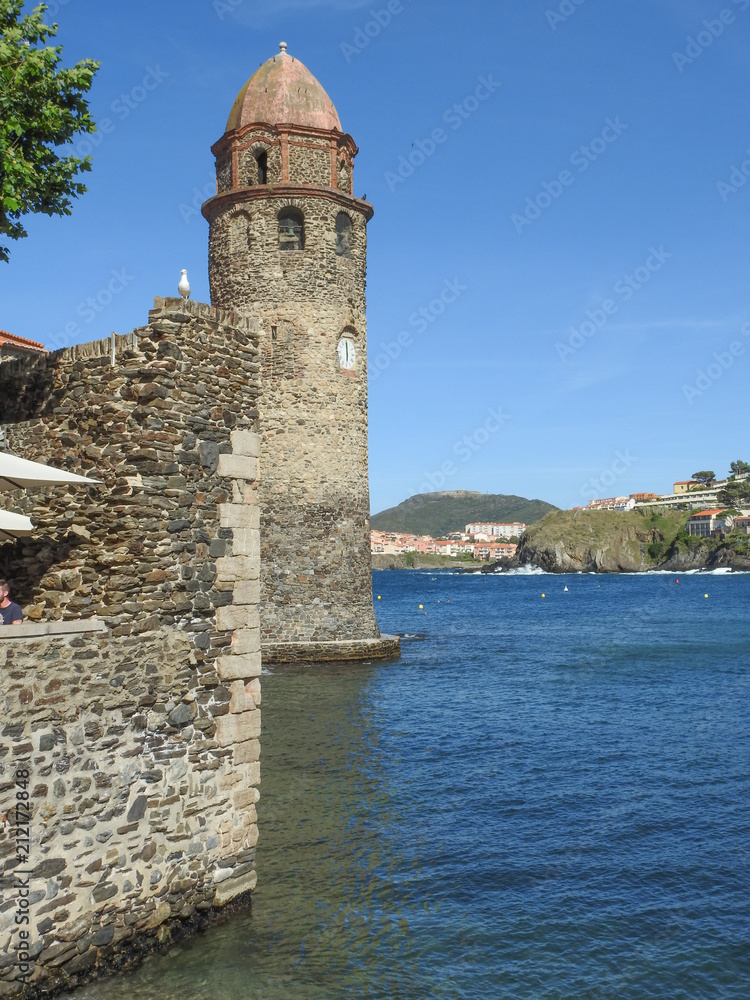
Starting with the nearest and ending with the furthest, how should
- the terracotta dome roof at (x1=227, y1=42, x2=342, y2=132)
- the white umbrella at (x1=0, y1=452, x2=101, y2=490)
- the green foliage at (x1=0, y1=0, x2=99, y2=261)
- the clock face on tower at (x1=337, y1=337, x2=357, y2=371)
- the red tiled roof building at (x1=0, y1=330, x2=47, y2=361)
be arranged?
the white umbrella at (x1=0, y1=452, x2=101, y2=490)
the green foliage at (x1=0, y1=0, x2=99, y2=261)
the red tiled roof building at (x1=0, y1=330, x2=47, y2=361)
the clock face on tower at (x1=337, y1=337, x2=357, y2=371)
the terracotta dome roof at (x1=227, y1=42, x2=342, y2=132)

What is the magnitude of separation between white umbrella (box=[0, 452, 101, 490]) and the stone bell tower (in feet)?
61.2

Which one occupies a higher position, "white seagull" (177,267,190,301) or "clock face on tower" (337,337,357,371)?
"clock face on tower" (337,337,357,371)

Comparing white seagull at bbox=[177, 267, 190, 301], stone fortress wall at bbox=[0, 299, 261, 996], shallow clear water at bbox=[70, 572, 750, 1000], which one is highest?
white seagull at bbox=[177, 267, 190, 301]

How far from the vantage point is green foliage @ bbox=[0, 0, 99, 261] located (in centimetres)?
1100

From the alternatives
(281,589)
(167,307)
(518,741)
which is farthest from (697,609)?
(167,307)

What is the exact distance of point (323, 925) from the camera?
9.26 m

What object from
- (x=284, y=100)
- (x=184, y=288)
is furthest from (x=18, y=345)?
(x=184, y=288)

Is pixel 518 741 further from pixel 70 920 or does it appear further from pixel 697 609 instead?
pixel 697 609

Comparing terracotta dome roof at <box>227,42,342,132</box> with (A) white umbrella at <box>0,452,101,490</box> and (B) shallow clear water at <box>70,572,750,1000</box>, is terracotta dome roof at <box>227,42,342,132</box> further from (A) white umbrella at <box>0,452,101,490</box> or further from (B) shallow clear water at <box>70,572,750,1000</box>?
(A) white umbrella at <box>0,452,101,490</box>

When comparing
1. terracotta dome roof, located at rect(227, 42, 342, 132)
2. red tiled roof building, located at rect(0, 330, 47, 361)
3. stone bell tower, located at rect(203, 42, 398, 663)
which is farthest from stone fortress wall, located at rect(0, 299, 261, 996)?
terracotta dome roof, located at rect(227, 42, 342, 132)

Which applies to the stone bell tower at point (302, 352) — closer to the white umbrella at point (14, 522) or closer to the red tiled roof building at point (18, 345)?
the red tiled roof building at point (18, 345)

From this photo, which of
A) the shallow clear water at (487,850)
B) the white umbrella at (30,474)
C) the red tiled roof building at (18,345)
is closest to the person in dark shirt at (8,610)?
the white umbrella at (30,474)

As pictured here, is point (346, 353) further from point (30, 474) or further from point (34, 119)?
point (30, 474)

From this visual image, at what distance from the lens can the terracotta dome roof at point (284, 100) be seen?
2802 centimetres
